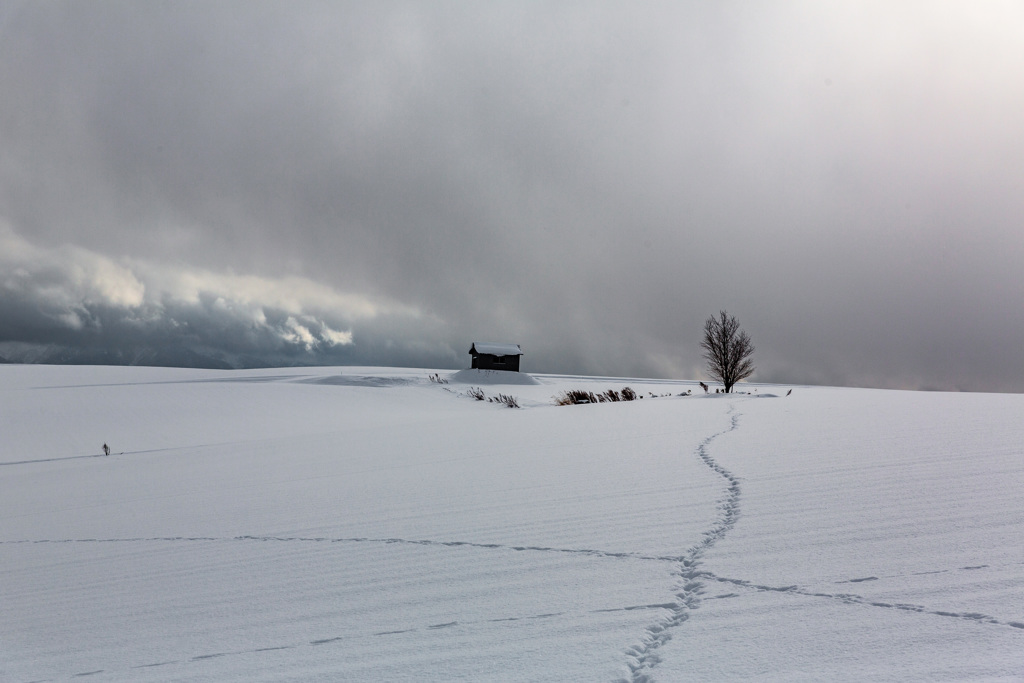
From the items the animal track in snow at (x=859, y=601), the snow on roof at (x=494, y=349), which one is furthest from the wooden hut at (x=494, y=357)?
the animal track in snow at (x=859, y=601)

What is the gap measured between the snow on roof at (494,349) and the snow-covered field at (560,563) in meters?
24.2

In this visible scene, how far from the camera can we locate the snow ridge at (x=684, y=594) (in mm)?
1605

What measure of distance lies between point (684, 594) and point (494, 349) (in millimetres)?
28282

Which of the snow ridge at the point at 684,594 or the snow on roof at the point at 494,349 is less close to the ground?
the snow on roof at the point at 494,349

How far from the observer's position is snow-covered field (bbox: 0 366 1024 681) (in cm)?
170

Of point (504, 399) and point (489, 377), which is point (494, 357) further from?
point (504, 399)

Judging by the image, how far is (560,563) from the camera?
2.45 meters

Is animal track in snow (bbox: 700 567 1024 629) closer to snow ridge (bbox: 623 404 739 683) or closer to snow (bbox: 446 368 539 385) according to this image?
snow ridge (bbox: 623 404 739 683)

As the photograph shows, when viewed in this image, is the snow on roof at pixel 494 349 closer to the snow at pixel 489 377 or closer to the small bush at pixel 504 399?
the snow at pixel 489 377

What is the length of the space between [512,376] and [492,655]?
2585 centimetres

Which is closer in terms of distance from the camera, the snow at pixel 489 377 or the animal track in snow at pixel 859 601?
the animal track in snow at pixel 859 601

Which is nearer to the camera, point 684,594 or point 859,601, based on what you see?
point 859,601

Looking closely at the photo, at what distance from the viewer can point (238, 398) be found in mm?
18094

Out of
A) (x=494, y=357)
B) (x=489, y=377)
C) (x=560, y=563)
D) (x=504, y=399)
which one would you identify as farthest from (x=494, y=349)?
(x=560, y=563)
